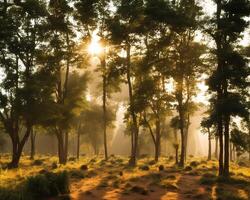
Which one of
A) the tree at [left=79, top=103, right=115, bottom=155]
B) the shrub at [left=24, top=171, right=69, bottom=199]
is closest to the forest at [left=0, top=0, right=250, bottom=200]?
the shrub at [left=24, top=171, right=69, bottom=199]

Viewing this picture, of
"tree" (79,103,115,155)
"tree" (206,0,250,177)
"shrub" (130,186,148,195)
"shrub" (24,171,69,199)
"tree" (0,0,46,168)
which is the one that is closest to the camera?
"shrub" (24,171,69,199)

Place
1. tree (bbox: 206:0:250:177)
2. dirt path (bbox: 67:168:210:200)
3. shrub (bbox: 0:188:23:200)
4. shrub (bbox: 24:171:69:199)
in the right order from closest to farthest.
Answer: shrub (bbox: 0:188:23:200), shrub (bbox: 24:171:69:199), dirt path (bbox: 67:168:210:200), tree (bbox: 206:0:250:177)

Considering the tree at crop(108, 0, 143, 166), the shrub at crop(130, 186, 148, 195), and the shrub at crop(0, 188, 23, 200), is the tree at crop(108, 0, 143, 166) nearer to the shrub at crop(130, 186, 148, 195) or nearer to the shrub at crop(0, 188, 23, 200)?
the shrub at crop(130, 186, 148, 195)

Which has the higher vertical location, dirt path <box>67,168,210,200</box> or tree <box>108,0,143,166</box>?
tree <box>108,0,143,166</box>

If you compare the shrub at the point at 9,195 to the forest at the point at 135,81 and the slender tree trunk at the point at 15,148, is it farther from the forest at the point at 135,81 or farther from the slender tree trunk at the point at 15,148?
the slender tree trunk at the point at 15,148

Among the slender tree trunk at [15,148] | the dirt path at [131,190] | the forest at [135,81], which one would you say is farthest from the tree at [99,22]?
the dirt path at [131,190]

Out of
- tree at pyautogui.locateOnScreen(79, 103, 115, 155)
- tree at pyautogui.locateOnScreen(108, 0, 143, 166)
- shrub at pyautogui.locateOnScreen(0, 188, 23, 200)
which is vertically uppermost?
tree at pyautogui.locateOnScreen(108, 0, 143, 166)

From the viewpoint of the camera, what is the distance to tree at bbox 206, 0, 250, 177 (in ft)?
79.6

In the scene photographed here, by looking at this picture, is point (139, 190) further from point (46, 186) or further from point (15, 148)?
Result: point (15, 148)

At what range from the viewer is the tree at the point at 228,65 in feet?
79.6

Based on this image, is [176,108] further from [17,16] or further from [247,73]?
[17,16]

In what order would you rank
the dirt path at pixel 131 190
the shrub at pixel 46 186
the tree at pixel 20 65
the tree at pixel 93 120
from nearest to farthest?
the shrub at pixel 46 186, the dirt path at pixel 131 190, the tree at pixel 20 65, the tree at pixel 93 120

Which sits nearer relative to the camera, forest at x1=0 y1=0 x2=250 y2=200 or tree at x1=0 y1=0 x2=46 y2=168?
forest at x1=0 y1=0 x2=250 y2=200

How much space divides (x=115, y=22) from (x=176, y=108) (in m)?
10.1
